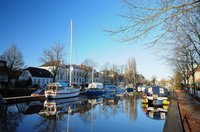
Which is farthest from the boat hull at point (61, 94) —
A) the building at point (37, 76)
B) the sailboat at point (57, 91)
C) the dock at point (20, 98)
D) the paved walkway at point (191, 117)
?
the building at point (37, 76)

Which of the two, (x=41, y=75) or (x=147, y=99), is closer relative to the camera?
(x=147, y=99)

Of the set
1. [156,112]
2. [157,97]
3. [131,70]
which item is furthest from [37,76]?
[156,112]

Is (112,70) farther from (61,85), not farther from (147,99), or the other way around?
(147,99)

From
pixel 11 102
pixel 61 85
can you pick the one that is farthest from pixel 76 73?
pixel 11 102

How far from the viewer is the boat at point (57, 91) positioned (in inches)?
1171

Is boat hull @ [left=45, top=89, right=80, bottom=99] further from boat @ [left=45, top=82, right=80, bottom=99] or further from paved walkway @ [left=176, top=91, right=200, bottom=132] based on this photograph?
paved walkway @ [left=176, top=91, right=200, bottom=132]

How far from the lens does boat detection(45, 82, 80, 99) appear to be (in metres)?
29.7

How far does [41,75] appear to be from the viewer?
69312mm

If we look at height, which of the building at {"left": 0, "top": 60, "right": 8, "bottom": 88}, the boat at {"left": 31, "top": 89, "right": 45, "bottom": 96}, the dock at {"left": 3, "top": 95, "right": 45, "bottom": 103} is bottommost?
the dock at {"left": 3, "top": 95, "right": 45, "bottom": 103}

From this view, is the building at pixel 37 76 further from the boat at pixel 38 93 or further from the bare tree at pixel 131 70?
the bare tree at pixel 131 70

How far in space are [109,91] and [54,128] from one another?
45602mm

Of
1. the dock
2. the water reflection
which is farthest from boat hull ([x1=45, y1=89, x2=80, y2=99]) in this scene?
the water reflection

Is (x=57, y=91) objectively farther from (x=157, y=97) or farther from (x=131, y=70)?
(x=131, y=70)

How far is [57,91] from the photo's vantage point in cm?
3058
